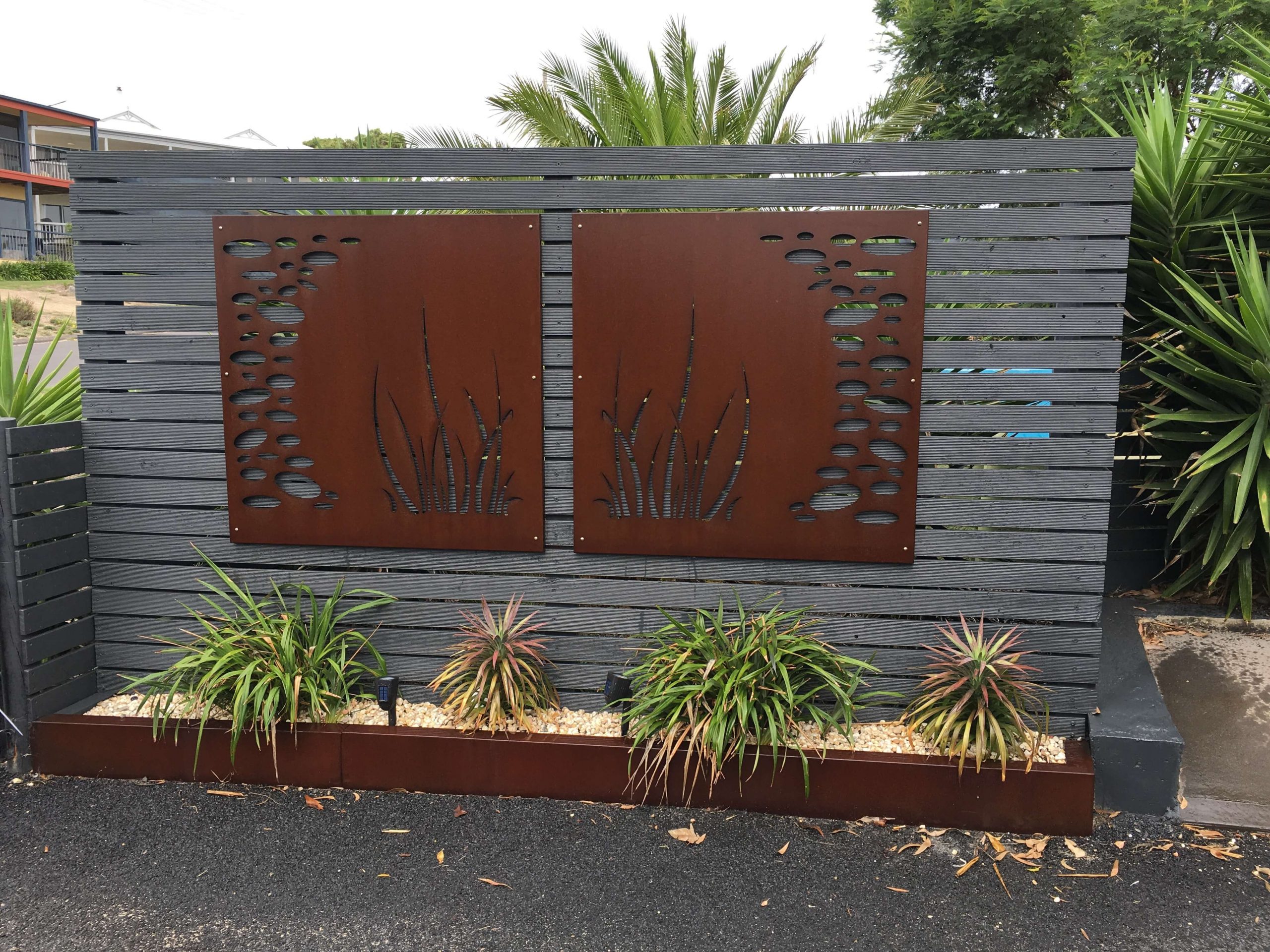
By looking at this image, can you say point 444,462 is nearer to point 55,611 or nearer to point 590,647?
point 590,647

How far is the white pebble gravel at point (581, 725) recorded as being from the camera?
3211mm

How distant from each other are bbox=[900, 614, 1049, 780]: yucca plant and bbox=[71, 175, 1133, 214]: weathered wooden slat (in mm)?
1503

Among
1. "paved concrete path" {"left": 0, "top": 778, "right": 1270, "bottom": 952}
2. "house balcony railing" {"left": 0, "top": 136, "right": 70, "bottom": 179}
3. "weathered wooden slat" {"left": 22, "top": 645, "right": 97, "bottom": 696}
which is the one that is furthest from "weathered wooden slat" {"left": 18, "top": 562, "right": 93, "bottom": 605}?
"house balcony railing" {"left": 0, "top": 136, "right": 70, "bottom": 179}

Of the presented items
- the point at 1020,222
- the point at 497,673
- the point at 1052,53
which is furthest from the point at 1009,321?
the point at 1052,53

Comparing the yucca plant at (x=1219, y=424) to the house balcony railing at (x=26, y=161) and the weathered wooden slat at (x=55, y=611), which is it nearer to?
the weathered wooden slat at (x=55, y=611)

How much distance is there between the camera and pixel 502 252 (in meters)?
3.36

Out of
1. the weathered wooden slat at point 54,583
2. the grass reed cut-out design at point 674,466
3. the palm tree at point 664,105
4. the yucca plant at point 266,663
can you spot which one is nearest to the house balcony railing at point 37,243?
the palm tree at point 664,105

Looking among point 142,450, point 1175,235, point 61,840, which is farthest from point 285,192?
point 1175,235

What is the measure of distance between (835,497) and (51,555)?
2982 millimetres

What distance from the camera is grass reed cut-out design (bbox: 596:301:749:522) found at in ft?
10.9

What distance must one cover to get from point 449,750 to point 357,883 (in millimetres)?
607

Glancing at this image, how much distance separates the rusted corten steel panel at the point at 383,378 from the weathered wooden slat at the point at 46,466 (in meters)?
0.62

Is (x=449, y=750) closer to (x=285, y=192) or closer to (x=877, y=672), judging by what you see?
(x=877, y=672)

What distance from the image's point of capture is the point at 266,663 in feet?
10.8
